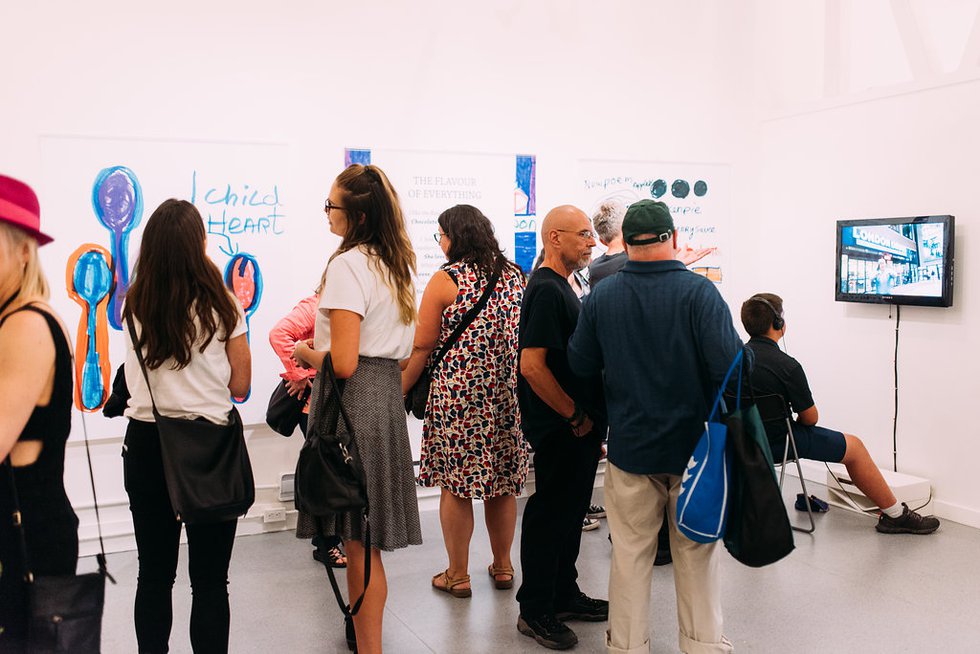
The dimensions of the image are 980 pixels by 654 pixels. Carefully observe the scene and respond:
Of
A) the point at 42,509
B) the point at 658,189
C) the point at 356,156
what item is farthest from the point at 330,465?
the point at 658,189

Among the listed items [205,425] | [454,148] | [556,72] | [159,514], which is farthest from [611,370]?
[556,72]

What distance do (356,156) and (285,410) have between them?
1.63 meters

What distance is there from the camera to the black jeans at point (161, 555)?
7.73ft

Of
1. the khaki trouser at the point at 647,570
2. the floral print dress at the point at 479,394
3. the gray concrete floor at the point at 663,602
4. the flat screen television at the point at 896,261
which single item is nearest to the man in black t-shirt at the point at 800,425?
the gray concrete floor at the point at 663,602

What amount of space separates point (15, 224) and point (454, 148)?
3.48m

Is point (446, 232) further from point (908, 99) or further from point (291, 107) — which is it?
point (908, 99)

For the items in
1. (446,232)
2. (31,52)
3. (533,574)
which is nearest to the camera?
(533,574)

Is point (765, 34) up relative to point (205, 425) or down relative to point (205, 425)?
up

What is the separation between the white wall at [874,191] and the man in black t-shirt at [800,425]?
1.61 feet

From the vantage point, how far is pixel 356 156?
4.66 m

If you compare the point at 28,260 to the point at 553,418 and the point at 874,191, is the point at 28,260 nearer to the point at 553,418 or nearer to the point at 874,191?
the point at 553,418

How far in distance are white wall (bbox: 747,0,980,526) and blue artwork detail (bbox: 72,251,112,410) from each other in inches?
161

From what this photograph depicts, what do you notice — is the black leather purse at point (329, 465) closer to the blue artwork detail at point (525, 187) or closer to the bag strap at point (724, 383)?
the bag strap at point (724, 383)

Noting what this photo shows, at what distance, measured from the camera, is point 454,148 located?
491 centimetres
